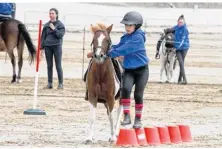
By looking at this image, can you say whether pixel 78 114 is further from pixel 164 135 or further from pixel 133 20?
pixel 164 135

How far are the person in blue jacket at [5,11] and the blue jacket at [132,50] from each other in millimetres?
10906

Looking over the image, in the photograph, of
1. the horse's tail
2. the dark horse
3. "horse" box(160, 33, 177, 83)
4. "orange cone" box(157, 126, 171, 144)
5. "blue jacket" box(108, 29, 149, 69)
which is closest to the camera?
"orange cone" box(157, 126, 171, 144)

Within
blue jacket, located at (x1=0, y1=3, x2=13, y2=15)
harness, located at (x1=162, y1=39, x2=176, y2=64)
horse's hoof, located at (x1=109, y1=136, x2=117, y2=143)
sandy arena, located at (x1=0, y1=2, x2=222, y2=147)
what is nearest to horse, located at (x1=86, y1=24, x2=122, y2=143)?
horse's hoof, located at (x1=109, y1=136, x2=117, y2=143)

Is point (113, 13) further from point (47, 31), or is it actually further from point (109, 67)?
point (109, 67)

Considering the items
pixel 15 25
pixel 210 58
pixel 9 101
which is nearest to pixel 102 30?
pixel 9 101

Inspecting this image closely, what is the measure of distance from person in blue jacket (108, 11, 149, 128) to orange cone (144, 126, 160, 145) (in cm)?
54

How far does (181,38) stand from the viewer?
1061 inches

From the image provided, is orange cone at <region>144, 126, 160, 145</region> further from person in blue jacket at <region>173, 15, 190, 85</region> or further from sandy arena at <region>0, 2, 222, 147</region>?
person in blue jacket at <region>173, 15, 190, 85</region>

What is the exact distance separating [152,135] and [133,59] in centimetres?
130

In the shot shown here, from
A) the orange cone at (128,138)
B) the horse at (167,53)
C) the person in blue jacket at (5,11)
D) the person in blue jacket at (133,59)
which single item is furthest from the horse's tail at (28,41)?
the orange cone at (128,138)

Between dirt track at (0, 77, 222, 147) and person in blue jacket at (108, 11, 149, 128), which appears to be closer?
person in blue jacket at (108, 11, 149, 128)

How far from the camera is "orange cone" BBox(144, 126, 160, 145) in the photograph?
1443 cm

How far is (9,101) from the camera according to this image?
2070 centimetres

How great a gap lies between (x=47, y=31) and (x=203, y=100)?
423 centimetres
